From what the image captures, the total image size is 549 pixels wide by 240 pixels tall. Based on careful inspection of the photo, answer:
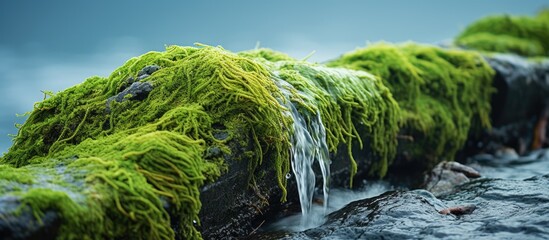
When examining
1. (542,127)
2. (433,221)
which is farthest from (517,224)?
(542,127)

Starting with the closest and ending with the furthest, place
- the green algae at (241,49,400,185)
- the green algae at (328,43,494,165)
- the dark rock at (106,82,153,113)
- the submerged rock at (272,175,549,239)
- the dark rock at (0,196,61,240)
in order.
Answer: the dark rock at (0,196,61,240) < the submerged rock at (272,175,549,239) < the dark rock at (106,82,153,113) < the green algae at (241,49,400,185) < the green algae at (328,43,494,165)

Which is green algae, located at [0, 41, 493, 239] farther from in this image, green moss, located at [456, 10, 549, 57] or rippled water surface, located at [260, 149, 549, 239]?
green moss, located at [456, 10, 549, 57]

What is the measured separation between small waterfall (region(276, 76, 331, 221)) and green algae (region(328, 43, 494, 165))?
2144mm

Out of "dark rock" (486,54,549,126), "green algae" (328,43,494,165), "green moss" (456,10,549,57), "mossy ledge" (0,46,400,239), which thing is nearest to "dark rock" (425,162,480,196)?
"green algae" (328,43,494,165)

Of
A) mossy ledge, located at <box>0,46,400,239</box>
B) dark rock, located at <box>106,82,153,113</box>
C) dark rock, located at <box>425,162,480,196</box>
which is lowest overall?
dark rock, located at <box>425,162,480,196</box>

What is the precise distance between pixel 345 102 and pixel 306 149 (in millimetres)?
982

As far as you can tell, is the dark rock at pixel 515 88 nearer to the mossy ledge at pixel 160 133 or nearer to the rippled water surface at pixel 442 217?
the rippled water surface at pixel 442 217

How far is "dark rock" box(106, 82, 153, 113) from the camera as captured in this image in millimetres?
4871

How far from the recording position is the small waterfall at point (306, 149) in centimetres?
509

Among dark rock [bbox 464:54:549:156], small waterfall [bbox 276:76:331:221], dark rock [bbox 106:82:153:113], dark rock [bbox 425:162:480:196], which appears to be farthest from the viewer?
dark rock [bbox 464:54:549:156]

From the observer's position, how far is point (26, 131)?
5.03 meters

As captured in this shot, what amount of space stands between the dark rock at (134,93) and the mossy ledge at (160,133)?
0.03 feet

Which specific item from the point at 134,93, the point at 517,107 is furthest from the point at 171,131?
the point at 517,107

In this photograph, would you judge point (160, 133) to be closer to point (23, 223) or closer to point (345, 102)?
point (23, 223)
